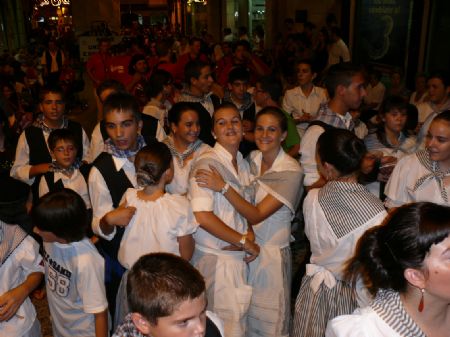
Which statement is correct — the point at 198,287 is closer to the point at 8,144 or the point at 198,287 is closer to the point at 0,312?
the point at 0,312

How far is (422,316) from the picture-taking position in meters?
1.54

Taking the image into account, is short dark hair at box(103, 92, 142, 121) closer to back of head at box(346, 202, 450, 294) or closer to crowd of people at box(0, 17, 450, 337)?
crowd of people at box(0, 17, 450, 337)

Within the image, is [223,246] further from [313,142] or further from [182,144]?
[313,142]

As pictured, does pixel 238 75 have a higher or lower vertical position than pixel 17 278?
higher

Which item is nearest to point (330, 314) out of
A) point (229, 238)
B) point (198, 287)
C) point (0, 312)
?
point (229, 238)

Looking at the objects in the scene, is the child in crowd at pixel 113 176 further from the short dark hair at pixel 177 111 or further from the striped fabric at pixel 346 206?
the striped fabric at pixel 346 206

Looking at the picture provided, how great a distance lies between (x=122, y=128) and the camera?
2816 millimetres

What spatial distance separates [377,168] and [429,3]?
17.0 feet

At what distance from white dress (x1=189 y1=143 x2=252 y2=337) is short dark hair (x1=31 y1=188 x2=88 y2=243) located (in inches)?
22.2

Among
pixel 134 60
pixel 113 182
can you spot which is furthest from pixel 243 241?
pixel 134 60

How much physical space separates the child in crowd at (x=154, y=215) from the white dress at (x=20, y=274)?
1.41 feet

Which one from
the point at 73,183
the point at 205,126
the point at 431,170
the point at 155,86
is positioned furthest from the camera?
the point at 155,86

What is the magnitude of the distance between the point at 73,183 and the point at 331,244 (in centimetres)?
189

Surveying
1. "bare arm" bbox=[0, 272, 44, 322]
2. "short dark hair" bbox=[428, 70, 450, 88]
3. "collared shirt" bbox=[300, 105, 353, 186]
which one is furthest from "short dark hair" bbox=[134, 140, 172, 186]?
"short dark hair" bbox=[428, 70, 450, 88]
